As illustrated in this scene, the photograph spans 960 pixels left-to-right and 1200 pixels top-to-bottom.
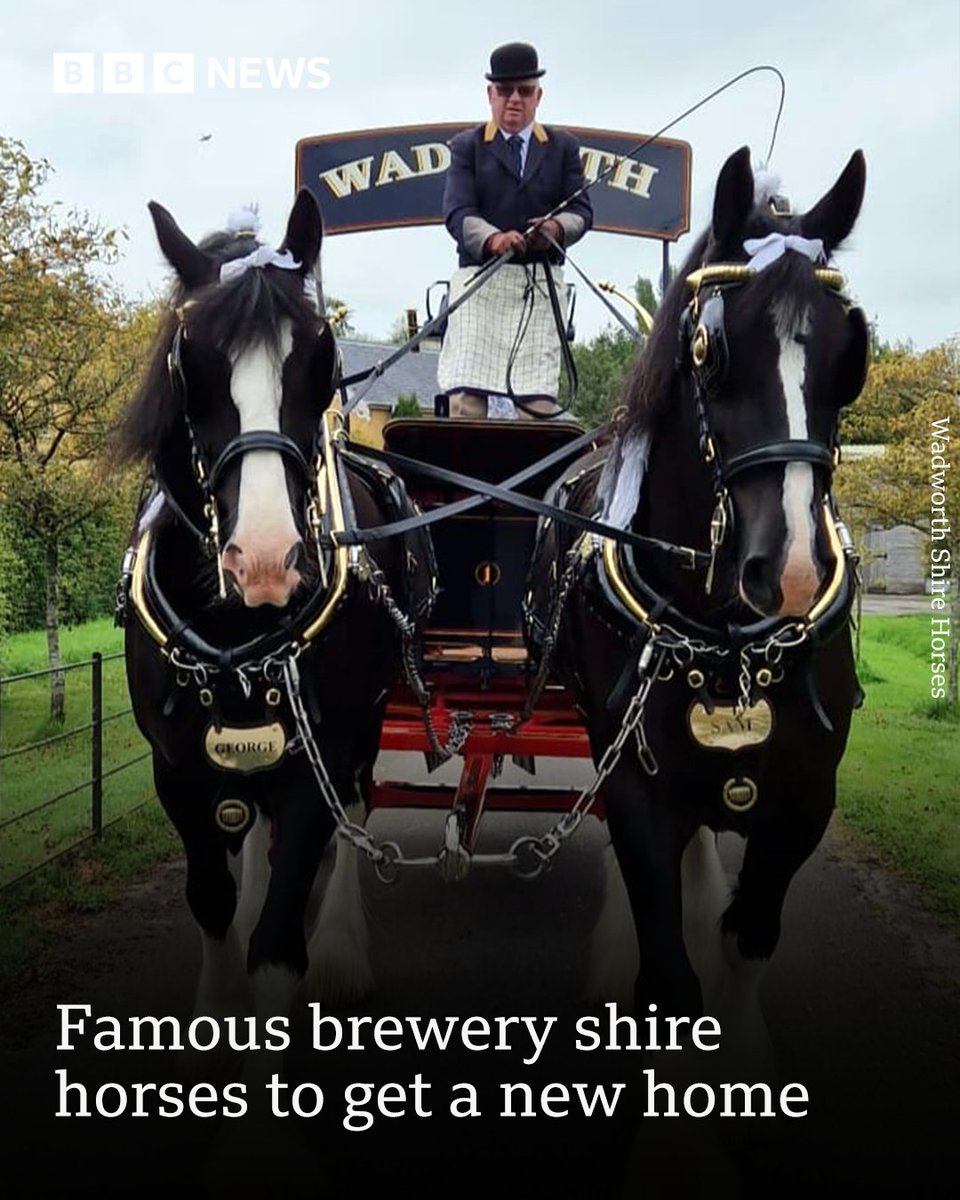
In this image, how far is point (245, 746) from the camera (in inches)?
125

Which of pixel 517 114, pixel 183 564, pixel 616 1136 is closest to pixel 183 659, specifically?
pixel 183 564

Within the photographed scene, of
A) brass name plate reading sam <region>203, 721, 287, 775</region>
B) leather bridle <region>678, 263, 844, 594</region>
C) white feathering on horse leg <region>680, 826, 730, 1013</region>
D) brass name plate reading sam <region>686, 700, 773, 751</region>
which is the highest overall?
leather bridle <region>678, 263, 844, 594</region>

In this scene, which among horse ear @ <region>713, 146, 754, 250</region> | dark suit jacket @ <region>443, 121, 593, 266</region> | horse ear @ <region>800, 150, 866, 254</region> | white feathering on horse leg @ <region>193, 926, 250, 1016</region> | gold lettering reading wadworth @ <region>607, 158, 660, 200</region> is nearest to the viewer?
horse ear @ <region>713, 146, 754, 250</region>

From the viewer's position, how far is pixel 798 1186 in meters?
3.18

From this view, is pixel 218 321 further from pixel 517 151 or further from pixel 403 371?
pixel 403 371

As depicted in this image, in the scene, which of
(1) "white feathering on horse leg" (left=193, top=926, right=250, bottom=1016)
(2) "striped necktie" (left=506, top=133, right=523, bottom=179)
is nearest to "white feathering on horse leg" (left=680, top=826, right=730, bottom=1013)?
(1) "white feathering on horse leg" (left=193, top=926, right=250, bottom=1016)

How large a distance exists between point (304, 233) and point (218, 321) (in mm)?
460

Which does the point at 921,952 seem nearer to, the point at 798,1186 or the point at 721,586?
the point at 798,1186

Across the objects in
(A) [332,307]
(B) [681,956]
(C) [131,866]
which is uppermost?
(A) [332,307]

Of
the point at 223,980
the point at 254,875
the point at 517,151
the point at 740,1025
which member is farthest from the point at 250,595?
the point at 517,151

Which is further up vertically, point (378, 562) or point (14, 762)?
point (378, 562)

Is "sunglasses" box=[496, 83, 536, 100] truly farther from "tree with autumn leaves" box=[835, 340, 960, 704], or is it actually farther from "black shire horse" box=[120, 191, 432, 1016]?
"tree with autumn leaves" box=[835, 340, 960, 704]

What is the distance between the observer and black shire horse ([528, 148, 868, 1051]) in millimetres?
2533

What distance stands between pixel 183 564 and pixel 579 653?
3.86ft
